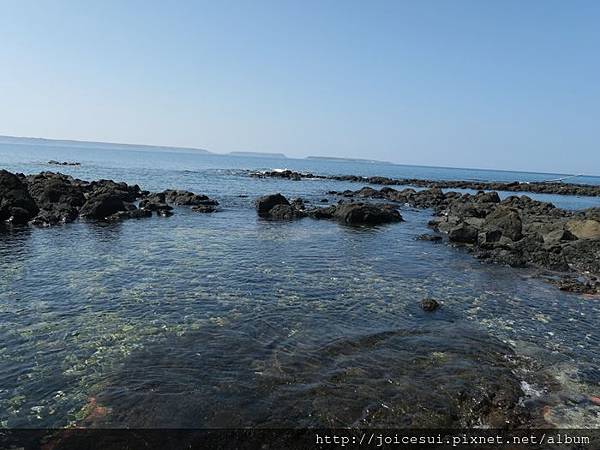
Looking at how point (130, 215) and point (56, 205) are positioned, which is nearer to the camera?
point (56, 205)

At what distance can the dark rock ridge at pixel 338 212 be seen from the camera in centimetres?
3988

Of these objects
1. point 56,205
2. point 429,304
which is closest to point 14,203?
point 56,205

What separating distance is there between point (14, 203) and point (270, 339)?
28.4 metres

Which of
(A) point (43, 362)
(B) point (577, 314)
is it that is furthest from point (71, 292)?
(B) point (577, 314)

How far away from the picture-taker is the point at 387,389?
413 inches

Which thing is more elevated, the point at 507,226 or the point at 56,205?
the point at 507,226

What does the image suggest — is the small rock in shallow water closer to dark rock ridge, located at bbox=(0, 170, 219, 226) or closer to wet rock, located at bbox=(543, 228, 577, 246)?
wet rock, located at bbox=(543, 228, 577, 246)

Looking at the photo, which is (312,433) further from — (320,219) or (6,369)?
(320,219)

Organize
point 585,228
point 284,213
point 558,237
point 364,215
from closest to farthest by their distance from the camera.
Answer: point 558,237
point 585,228
point 364,215
point 284,213

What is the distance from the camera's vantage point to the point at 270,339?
43.3 ft

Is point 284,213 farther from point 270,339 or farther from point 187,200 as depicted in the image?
point 270,339

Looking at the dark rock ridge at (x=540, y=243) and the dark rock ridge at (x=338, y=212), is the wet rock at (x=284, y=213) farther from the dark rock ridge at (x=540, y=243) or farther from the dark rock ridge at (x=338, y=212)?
the dark rock ridge at (x=540, y=243)

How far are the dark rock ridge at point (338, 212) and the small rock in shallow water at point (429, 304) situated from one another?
73.2 feet

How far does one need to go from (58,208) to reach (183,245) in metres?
15.8
